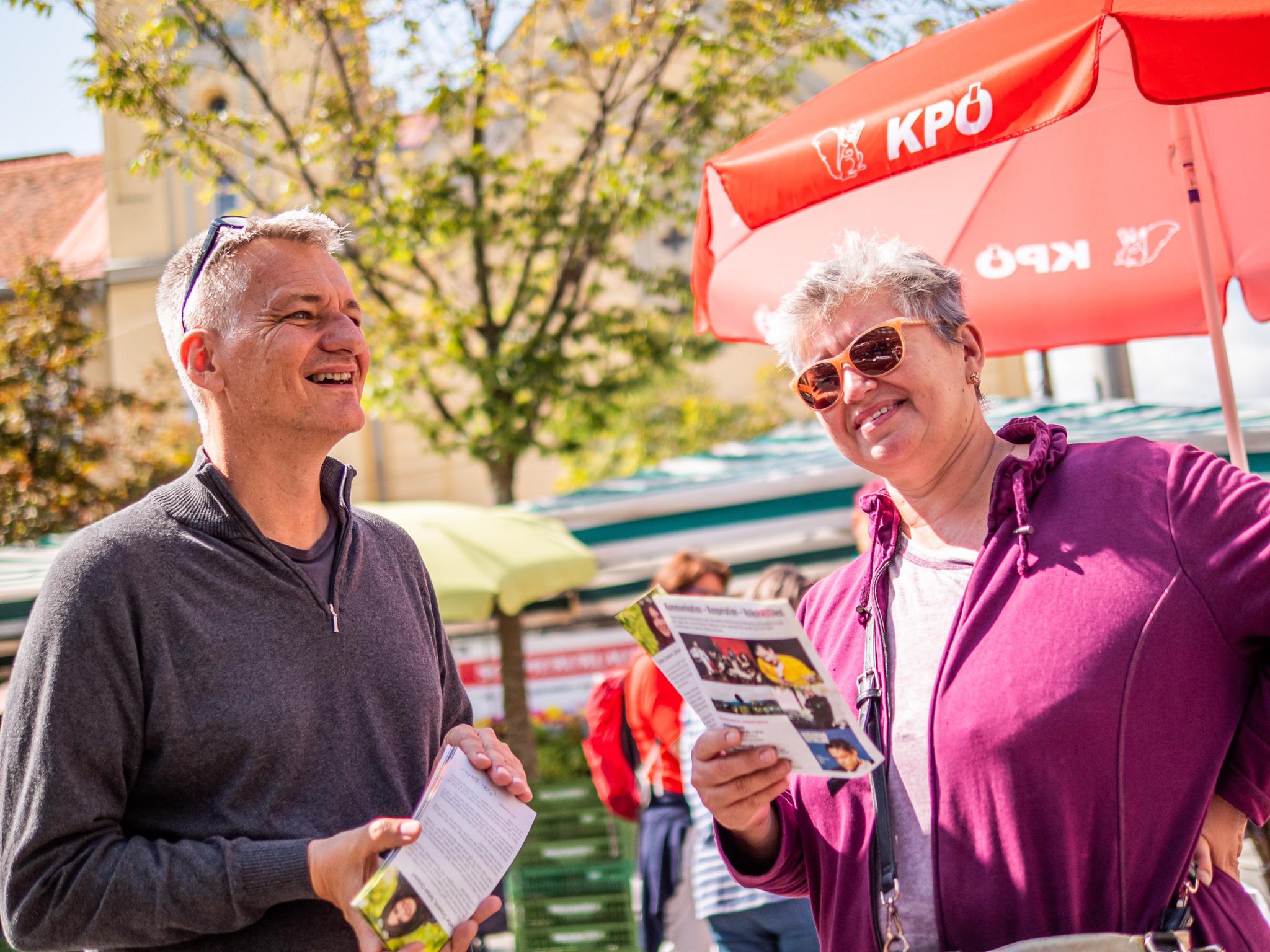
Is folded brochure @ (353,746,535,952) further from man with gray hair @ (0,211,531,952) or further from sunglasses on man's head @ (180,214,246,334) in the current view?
sunglasses on man's head @ (180,214,246,334)

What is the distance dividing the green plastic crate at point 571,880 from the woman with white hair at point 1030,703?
4.05 meters

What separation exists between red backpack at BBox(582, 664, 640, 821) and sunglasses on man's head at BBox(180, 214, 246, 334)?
3.18 meters

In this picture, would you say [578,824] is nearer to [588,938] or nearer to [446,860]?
[588,938]

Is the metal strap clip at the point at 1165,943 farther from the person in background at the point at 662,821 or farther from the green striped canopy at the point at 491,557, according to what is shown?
the green striped canopy at the point at 491,557

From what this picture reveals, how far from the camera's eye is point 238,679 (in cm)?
182

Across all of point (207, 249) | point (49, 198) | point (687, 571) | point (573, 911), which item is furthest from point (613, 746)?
point (49, 198)

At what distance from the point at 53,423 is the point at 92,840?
467 inches

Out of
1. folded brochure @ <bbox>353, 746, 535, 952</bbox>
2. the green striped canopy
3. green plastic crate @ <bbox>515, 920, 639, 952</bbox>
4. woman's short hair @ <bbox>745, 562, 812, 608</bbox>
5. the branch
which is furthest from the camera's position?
the branch

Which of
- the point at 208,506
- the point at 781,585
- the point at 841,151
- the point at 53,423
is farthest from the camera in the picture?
the point at 53,423

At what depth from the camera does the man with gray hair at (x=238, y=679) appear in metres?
1.65

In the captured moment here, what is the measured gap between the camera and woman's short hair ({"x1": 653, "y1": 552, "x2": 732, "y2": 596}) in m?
5.13

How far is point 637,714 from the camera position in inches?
185

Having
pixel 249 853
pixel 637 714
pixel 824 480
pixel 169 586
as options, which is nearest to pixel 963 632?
pixel 249 853

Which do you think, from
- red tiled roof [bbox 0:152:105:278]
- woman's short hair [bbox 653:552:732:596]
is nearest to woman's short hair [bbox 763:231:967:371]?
woman's short hair [bbox 653:552:732:596]
